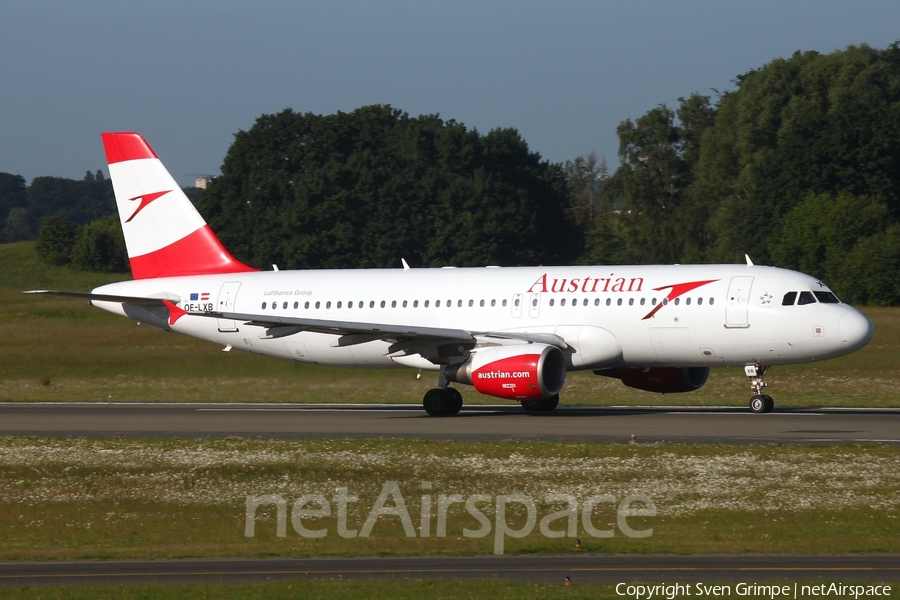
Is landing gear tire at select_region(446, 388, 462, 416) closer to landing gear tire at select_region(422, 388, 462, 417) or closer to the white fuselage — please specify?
landing gear tire at select_region(422, 388, 462, 417)

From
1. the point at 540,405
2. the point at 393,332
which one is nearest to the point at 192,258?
the point at 393,332

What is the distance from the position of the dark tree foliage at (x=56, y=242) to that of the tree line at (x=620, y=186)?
12.5 meters

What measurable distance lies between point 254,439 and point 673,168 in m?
85.8

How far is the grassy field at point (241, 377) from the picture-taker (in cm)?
3744

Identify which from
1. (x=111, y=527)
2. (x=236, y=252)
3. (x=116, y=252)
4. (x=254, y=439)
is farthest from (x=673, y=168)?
(x=111, y=527)

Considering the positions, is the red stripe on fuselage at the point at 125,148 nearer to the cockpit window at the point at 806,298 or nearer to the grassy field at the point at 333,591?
the cockpit window at the point at 806,298

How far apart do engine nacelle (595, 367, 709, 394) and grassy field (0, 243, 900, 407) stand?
3306 millimetres

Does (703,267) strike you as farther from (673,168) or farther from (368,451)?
(673,168)

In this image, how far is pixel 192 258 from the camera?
3919 centimetres

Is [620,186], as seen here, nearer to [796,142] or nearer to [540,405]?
[796,142]

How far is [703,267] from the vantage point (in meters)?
32.6

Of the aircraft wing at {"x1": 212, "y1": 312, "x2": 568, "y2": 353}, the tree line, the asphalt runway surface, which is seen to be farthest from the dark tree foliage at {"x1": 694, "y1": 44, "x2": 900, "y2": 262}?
the asphalt runway surface

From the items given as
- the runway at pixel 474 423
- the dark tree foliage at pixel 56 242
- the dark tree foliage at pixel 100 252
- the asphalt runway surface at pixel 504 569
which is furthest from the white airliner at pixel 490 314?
the dark tree foliage at pixel 56 242

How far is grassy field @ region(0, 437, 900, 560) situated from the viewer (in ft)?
51.5
